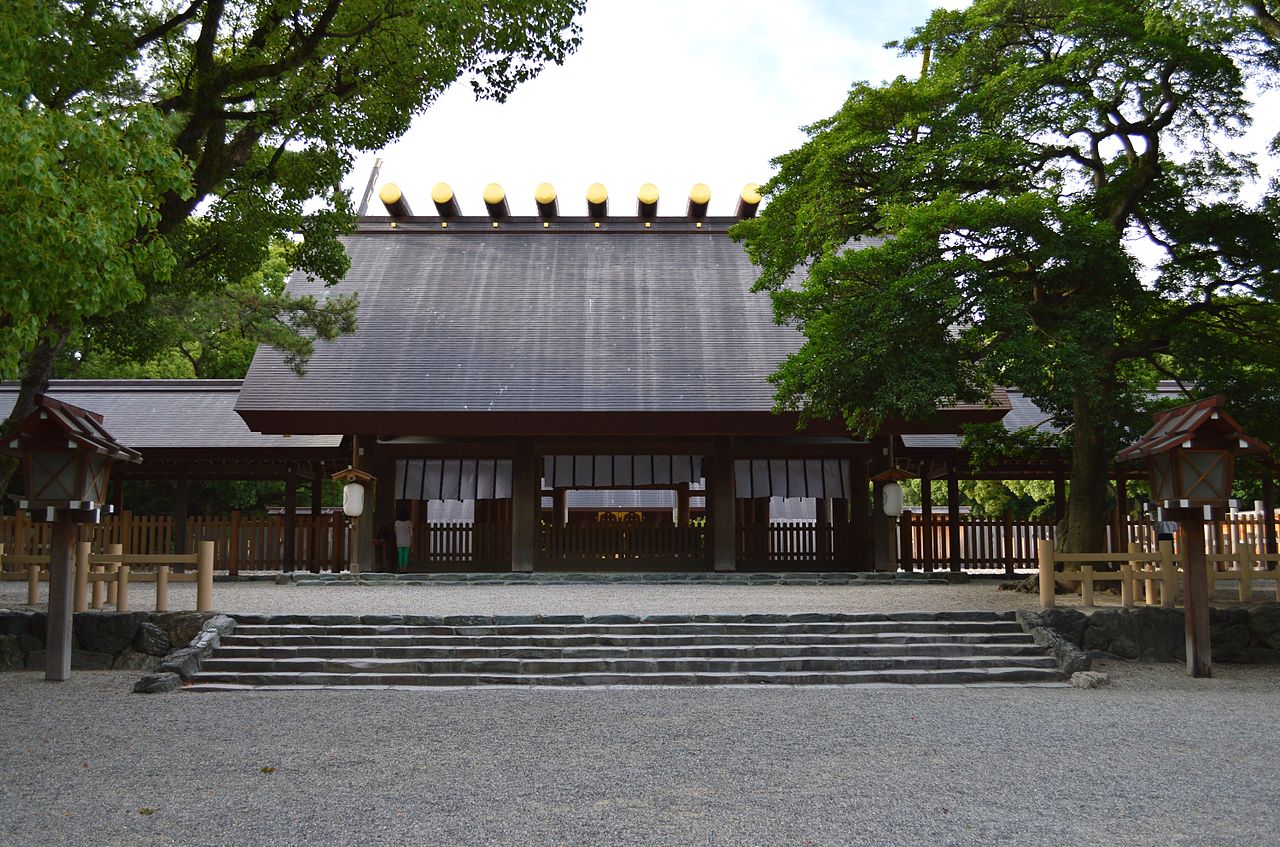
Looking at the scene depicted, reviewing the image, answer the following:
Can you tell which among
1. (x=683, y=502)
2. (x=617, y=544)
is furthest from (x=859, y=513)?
(x=617, y=544)

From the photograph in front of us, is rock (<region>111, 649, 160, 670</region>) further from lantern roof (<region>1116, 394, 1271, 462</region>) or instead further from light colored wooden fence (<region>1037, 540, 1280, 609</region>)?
lantern roof (<region>1116, 394, 1271, 462</region>)

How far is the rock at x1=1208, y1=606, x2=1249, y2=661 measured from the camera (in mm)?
10312

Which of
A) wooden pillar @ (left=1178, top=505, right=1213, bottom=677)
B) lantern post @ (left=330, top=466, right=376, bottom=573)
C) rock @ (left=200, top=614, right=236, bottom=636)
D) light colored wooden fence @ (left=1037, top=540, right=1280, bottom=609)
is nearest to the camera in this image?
wooden pillar @ (left=1178, top=505, right=1213, bottom=677)

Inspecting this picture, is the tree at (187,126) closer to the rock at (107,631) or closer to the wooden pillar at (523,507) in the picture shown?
the rock at (107,631)

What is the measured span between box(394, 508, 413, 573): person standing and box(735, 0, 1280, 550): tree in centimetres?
796

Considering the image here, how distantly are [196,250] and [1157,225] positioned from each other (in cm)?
1140

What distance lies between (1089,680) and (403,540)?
1167 cm

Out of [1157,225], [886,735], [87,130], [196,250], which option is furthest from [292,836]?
[1157,225]

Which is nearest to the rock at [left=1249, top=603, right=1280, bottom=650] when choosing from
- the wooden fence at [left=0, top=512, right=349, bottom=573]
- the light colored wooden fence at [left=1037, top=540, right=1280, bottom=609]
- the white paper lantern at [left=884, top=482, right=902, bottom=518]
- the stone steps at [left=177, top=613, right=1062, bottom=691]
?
the light colored wooden fence at [left=1037, top=540, right=1280, bottom=609]

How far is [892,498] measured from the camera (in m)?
16.2

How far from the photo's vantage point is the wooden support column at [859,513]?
18.0 meters

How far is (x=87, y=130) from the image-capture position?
20.2 ft

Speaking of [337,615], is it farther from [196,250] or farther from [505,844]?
[505,844]

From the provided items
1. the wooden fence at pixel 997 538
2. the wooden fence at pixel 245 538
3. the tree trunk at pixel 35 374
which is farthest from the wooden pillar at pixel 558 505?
the tree trunk at pixel 35 374
